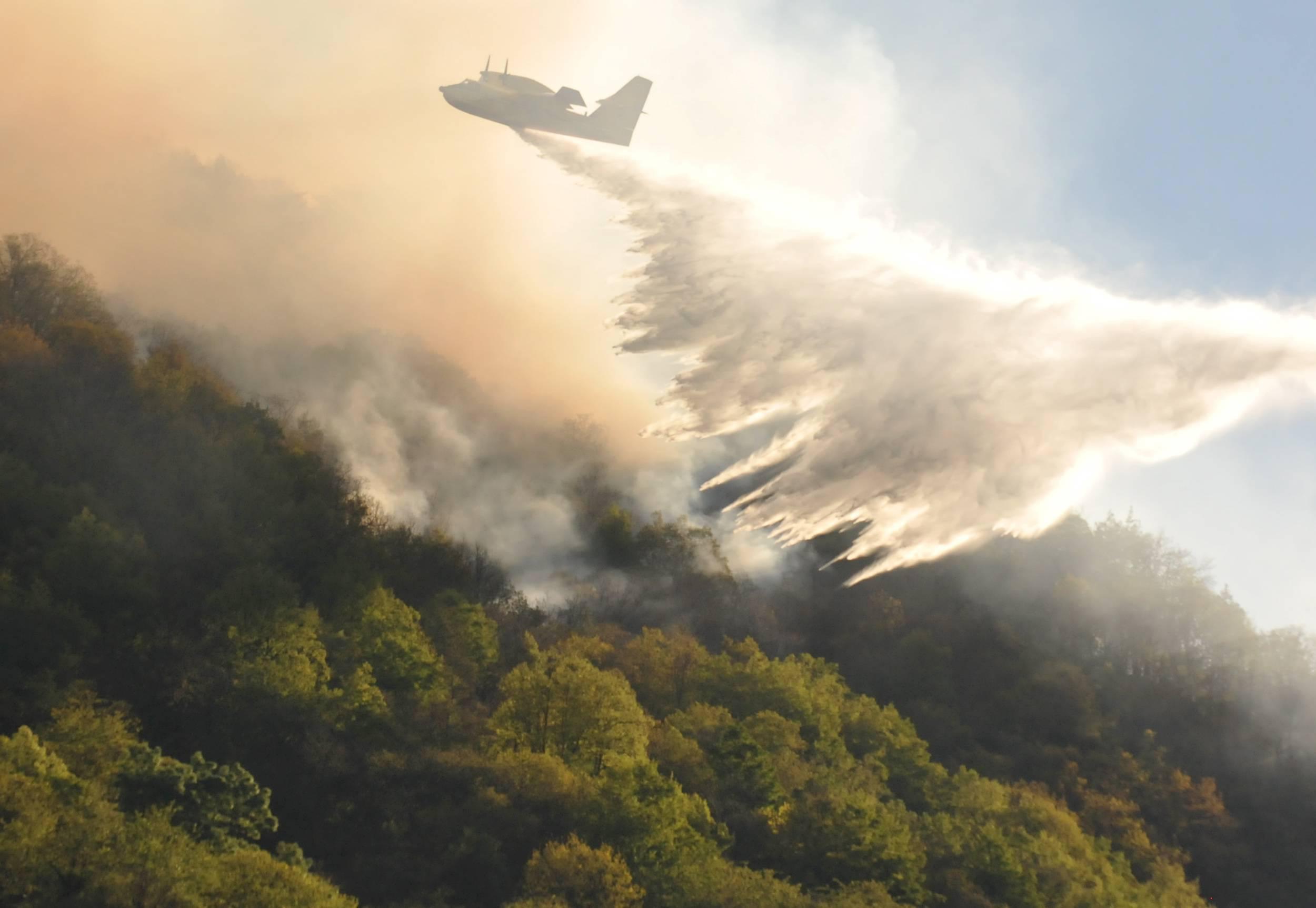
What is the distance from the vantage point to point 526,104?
49688mm

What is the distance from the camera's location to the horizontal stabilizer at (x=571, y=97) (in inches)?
1962

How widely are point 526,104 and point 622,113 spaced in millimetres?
4905

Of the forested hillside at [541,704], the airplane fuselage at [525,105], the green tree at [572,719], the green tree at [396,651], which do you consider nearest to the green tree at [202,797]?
the forested hillside at [541,704]

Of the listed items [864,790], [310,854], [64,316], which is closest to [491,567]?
[64,316]

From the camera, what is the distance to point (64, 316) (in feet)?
295

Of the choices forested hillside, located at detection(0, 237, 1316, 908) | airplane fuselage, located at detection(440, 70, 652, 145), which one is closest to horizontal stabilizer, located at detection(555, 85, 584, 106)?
airplane fuselage, located at detection(440, 70, 652, 145)

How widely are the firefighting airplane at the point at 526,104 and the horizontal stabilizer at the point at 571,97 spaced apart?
23mm

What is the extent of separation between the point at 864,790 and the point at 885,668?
40.1 metres

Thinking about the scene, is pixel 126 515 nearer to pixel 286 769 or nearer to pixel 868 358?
pixel 286 769

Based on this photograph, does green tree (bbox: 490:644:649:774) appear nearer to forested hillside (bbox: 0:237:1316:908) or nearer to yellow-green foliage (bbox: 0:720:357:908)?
forested hillside (bbox: 0:237:1316:908)

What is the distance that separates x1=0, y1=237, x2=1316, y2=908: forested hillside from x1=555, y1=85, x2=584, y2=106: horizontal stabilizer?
2909 centimetres

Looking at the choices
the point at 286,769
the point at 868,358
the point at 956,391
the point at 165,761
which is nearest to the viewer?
the point at 956,391

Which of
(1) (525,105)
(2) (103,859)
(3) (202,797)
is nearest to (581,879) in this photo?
(3) (202,797)

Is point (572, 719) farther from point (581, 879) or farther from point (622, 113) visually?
point (622, 113)
